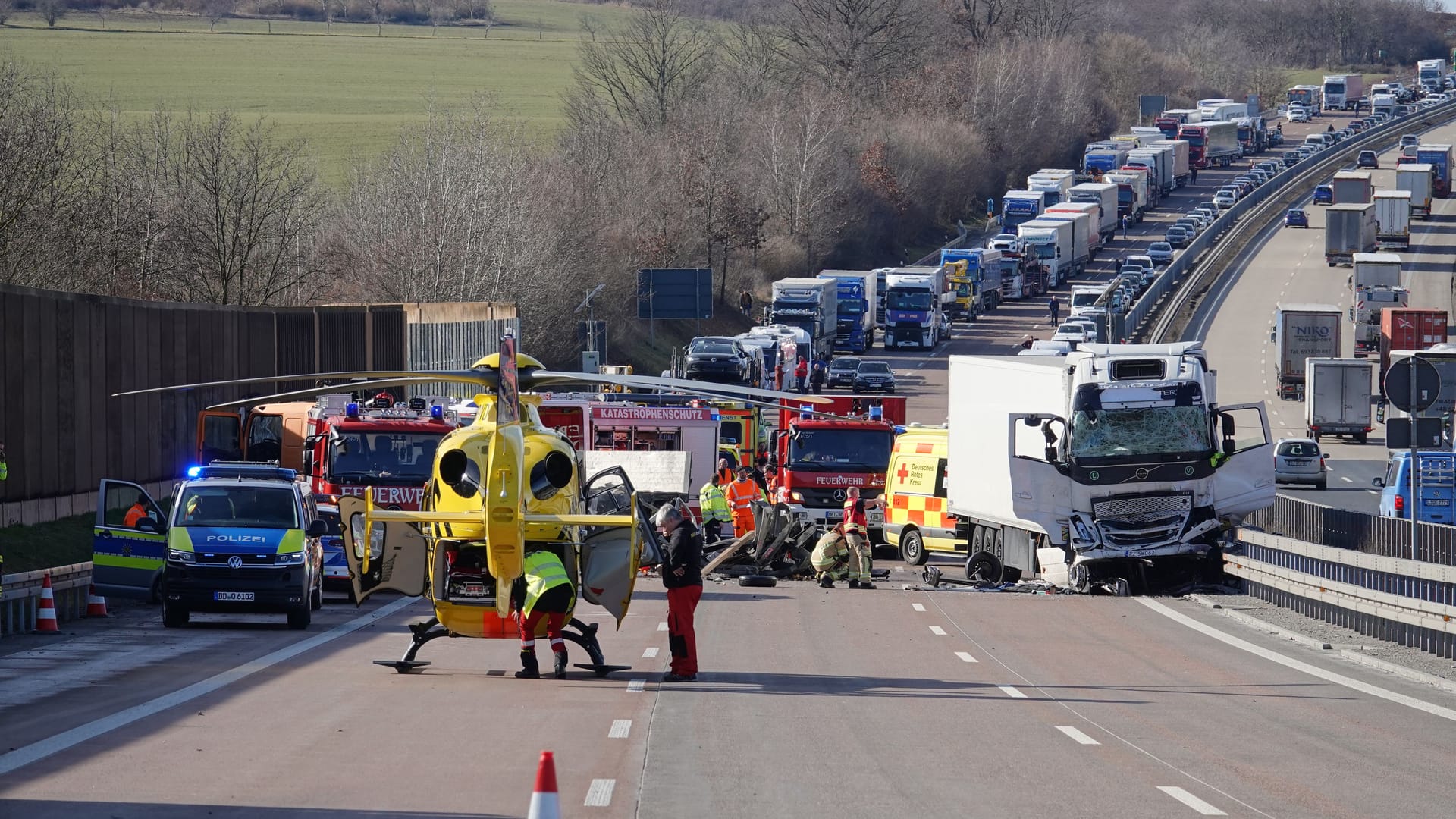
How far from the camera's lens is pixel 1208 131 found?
15700 centimetres

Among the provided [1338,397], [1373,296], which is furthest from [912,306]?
[1338,397]

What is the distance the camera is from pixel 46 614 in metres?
20.7

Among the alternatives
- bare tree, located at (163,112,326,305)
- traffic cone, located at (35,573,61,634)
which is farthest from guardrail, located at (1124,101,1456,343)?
traffic cone, located at (35,573,61,634)

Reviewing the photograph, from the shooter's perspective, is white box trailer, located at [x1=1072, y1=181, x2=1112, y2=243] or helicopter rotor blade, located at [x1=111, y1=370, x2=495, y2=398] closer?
helicopter rotor blade, located at [x1=111, y1=370, x2=495, y2=398]

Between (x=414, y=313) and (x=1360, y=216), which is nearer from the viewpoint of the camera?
(x=414, y=313)

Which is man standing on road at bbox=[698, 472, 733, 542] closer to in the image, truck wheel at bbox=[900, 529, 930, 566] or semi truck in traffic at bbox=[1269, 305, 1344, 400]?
truck wheel at bbox=[900, 529, 930, 566]

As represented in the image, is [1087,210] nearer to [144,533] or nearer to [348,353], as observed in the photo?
[348,353]

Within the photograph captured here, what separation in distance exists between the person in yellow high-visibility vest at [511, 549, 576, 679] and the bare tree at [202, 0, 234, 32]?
149m

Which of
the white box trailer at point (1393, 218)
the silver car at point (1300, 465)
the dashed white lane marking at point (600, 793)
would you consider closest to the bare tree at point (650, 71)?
the white box trailer at point (1393, 218)

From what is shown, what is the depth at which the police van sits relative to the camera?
821 inches

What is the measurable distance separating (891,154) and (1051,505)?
110839 millimetres

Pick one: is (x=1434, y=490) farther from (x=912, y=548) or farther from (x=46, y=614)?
(x=46, y=614)

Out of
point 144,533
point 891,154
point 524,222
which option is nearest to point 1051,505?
point 144,533

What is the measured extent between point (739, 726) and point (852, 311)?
241ft
